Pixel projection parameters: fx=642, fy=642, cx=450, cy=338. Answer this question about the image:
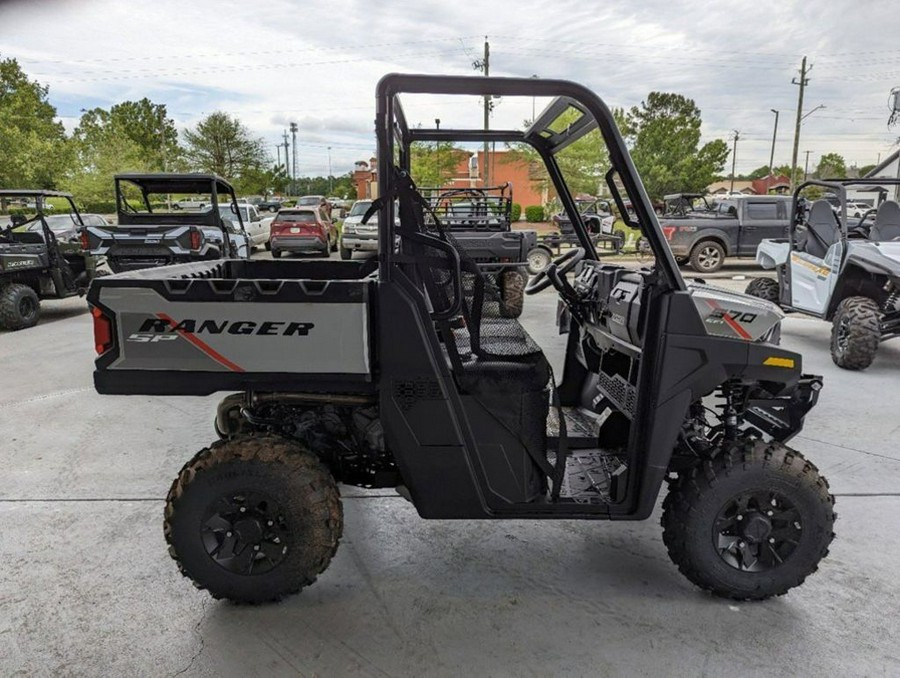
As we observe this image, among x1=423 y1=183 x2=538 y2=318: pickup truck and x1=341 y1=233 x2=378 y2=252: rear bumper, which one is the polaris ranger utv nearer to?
x1=423 y1=183 x2=538 y2=318: pickup truck

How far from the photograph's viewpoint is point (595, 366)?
11.7 feet

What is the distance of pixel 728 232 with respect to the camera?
14906mm

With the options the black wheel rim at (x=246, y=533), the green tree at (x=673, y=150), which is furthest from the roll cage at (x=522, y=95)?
the green tree at (x=673, y=150)

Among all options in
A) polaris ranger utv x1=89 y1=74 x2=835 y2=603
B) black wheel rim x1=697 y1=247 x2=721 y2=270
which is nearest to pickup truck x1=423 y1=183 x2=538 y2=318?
polaris ranger utv x1=89 y1=74 x2=835 y2=603

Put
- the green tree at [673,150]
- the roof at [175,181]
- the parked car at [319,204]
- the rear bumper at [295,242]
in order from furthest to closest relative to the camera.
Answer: the green tree at [673,150] → the parked car at [319,204] → the rear bumper at [295,242] → the roof at [175,181]

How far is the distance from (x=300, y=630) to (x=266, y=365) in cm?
104

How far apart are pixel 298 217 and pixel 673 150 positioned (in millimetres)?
25812

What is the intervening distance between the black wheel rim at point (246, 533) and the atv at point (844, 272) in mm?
5794

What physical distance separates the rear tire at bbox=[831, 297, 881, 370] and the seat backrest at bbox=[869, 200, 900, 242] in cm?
132

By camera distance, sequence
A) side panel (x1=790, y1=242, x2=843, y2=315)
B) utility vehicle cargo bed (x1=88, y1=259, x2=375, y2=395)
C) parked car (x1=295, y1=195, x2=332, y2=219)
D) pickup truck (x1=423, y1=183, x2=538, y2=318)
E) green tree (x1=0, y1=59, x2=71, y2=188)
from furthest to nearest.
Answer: green tree (x1=0, y1=59, x2=71, y2=188)
parked car (x1=295, y1=195, x2=332, y2=219)
pickup truck (x1=423, y1=183, x2=538, y2=318)
side panel (x1=790, y1=242, x2=843, y2=315)
utility vehicle cargo bed (x1=88, y1=259, x2=375, y2=395)

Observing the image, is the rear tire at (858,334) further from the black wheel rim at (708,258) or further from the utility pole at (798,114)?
the utility pole at (798,114)

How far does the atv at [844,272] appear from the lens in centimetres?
616

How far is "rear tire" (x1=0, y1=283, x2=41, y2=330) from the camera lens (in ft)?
26.7

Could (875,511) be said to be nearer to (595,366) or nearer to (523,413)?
(595,366)
